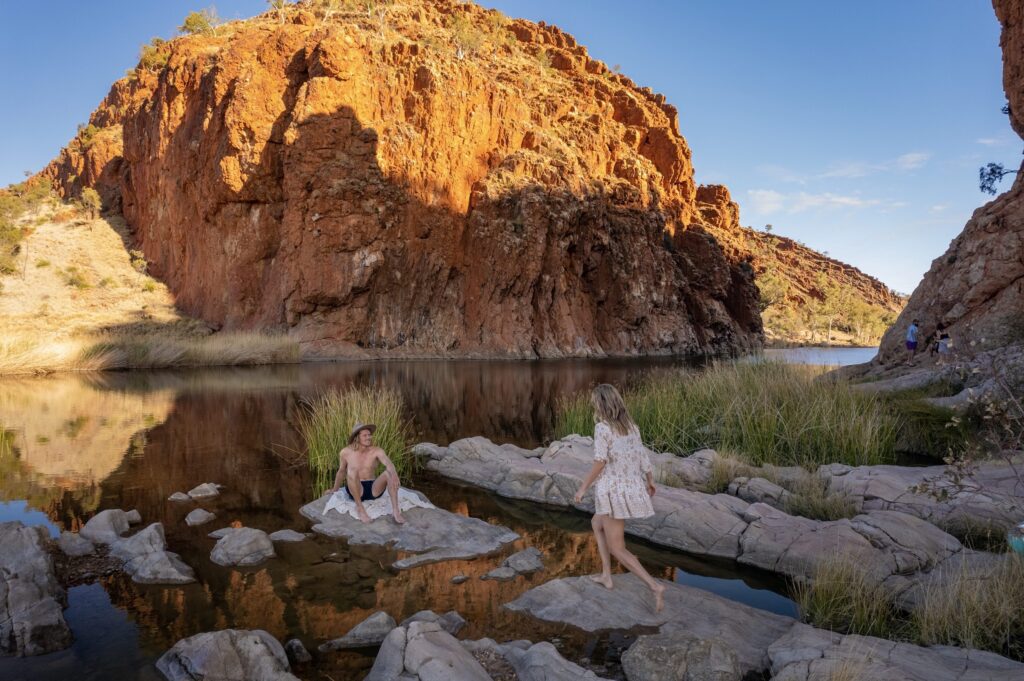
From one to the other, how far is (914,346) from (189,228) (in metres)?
42.6

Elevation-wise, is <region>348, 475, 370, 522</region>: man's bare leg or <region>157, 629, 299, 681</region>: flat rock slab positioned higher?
<region>348, 475, 370, 522</region>: man's bare leg

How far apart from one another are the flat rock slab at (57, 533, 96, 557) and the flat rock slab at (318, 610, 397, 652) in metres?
3.40

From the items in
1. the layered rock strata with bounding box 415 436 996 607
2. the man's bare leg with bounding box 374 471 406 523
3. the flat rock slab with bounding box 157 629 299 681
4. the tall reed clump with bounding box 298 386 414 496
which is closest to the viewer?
the flat rock slab with bounding box 157 629 299 681

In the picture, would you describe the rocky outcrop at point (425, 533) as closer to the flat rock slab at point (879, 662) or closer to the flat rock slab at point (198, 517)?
the flat rock slab at point (198, 517)

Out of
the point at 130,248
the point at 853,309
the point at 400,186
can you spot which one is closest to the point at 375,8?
the point at 400,186

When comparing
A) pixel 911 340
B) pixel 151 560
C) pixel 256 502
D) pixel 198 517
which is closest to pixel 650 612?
pixel 151 560

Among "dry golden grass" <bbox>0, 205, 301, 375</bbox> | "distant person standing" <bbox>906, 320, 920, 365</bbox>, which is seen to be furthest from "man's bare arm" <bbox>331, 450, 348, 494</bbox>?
"dry golden grass" <bbox>0, 205, 301, 375</bbox>

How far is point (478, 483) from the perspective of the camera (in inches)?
390

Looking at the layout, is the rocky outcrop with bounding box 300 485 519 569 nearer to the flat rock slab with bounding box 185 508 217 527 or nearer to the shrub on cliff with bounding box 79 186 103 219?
the flat rock slab with bounding box 185 508 217 527

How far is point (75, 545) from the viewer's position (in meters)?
6.54

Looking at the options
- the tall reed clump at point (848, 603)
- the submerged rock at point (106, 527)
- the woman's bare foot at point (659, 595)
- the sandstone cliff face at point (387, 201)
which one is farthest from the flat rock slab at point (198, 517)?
the sandstone cliff face at point (387, 201)

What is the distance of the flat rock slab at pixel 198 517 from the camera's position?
760 cm

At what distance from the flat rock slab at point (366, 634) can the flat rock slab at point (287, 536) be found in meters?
2.39

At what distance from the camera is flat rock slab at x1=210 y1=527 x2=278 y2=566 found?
6391mm
